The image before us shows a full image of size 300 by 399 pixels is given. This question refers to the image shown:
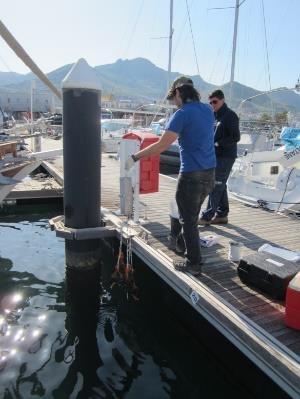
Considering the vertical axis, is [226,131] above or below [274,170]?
above

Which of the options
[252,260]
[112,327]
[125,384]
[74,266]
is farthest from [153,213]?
[125,384]

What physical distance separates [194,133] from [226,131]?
1955mm

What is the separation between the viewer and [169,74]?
2241cm

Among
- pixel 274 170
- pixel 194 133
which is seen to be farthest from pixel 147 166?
pixel 274 170

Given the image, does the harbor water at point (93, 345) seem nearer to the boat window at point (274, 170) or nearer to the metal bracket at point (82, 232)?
the metal bracket at point (82, 232)

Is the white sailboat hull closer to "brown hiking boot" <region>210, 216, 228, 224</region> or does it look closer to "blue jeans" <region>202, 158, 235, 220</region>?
"brown hiking boot" <region>210, 216, 228, 224</region>

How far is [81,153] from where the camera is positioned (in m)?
4.77

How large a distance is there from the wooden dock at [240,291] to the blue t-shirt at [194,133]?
1.15m

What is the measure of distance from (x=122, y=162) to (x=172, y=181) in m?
4.37

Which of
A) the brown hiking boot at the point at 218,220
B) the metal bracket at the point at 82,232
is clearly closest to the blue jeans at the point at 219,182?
the brown hiking boot at the point at 218,220

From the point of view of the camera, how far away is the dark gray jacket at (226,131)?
545cm

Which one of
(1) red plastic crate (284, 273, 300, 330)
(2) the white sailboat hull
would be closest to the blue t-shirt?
(1) red plastic crate (284, 273, 300, 330)

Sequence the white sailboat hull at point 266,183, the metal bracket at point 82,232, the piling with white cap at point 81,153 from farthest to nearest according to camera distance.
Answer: the white sailboat hull at point 266,183 < the metal bracket at point 82,232 < the piling with white cap at point 81,153

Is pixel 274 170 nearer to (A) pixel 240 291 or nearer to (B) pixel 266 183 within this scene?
(B) pixel 266 183
